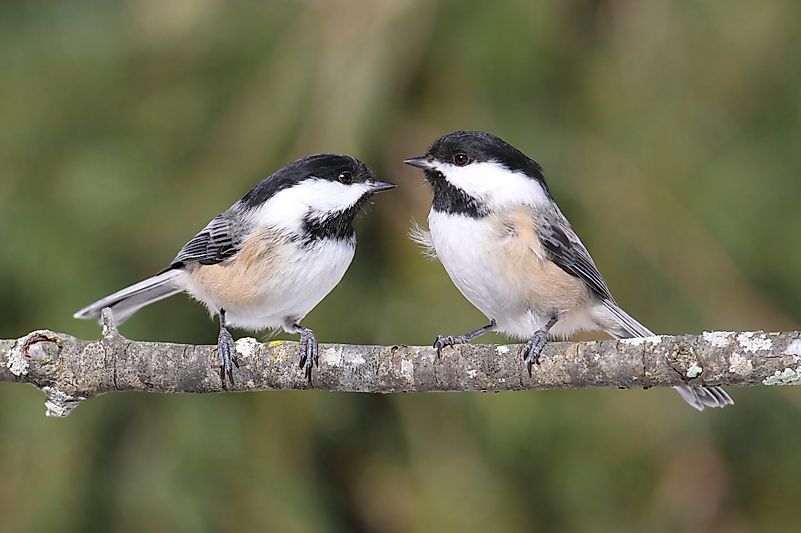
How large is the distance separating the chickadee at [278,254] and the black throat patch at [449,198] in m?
0.12

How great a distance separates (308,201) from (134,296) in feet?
1.77

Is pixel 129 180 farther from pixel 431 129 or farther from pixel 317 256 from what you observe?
pixel 317 256

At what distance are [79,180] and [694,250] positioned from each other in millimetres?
1964

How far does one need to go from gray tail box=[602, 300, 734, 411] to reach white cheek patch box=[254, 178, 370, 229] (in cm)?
57

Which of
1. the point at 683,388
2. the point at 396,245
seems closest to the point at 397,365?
the point at 683,388

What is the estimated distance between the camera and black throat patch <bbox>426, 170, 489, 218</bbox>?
1.65 m

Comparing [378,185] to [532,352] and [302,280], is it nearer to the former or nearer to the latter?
[302,280]

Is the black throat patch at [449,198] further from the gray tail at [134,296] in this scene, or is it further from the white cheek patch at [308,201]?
the gray tail at [134,296]

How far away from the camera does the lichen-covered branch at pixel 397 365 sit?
4.12ft

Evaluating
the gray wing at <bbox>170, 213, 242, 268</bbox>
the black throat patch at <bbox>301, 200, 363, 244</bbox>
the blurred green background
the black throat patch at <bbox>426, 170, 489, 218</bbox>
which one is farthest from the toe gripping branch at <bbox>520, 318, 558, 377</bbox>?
the blurred green background

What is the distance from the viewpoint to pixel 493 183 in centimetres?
167

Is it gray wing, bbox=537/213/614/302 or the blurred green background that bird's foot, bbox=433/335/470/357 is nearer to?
gray wing, bbox=537/213/614/302

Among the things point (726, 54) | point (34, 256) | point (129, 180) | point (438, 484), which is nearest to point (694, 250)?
point (726, 54)

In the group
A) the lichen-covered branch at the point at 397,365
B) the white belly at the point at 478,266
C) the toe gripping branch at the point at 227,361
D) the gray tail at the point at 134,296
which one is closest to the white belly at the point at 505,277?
the white belly at the point at 478,266
